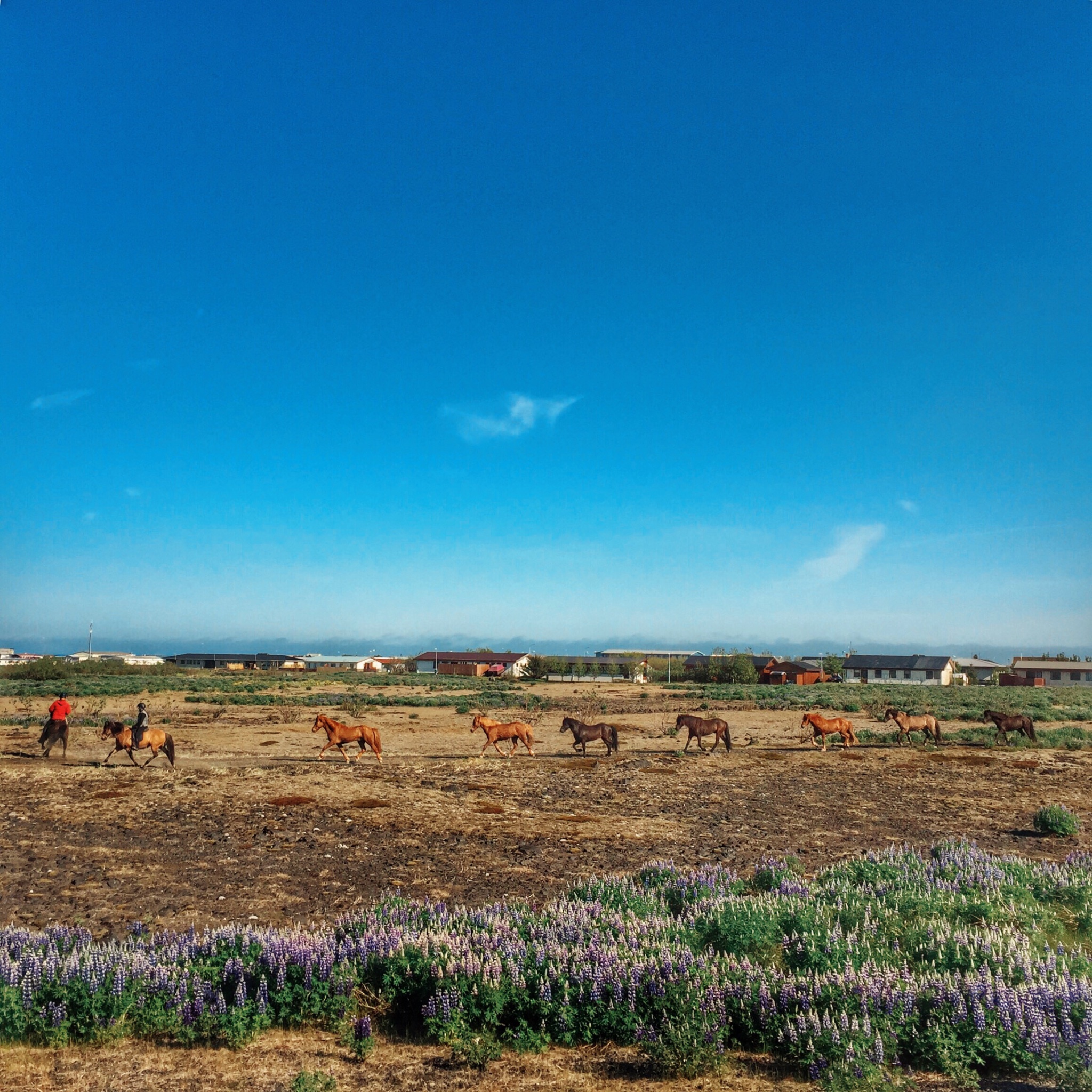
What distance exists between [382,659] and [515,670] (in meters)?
48.2

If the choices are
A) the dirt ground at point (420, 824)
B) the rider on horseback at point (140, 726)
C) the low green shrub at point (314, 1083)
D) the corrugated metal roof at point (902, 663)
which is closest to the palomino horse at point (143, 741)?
A: the rider on horseback at point (140, 726)

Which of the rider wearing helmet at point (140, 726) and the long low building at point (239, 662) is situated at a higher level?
the rider wearing helmet at point (140, 726)

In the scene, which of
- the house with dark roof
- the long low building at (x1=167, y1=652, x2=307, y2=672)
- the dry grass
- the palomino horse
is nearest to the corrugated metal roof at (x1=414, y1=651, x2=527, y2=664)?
the long low building at (x1=167, y1=652, x2=307, y2=672)

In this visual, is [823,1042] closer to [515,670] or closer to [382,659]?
[515,670]

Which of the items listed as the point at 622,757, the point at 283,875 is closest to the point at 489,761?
the point at 622,757

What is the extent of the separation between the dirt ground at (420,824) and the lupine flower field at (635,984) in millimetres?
272

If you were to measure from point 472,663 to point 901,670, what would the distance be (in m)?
63.6

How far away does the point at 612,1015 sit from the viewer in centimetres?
566

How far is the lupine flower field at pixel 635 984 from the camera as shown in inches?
205

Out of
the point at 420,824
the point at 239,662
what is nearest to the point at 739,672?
the point at 420,824

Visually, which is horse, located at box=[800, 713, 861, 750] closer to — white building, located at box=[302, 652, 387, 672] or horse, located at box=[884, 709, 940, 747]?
horse, located at box=[884, 709, 940, 747]

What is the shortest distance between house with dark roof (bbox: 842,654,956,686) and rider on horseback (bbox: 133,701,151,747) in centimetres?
9578

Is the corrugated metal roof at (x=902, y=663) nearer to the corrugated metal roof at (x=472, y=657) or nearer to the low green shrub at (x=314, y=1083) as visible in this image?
the corrugated metal roof at (x=472, y=657)

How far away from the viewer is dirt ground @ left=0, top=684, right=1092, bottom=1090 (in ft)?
29.3
